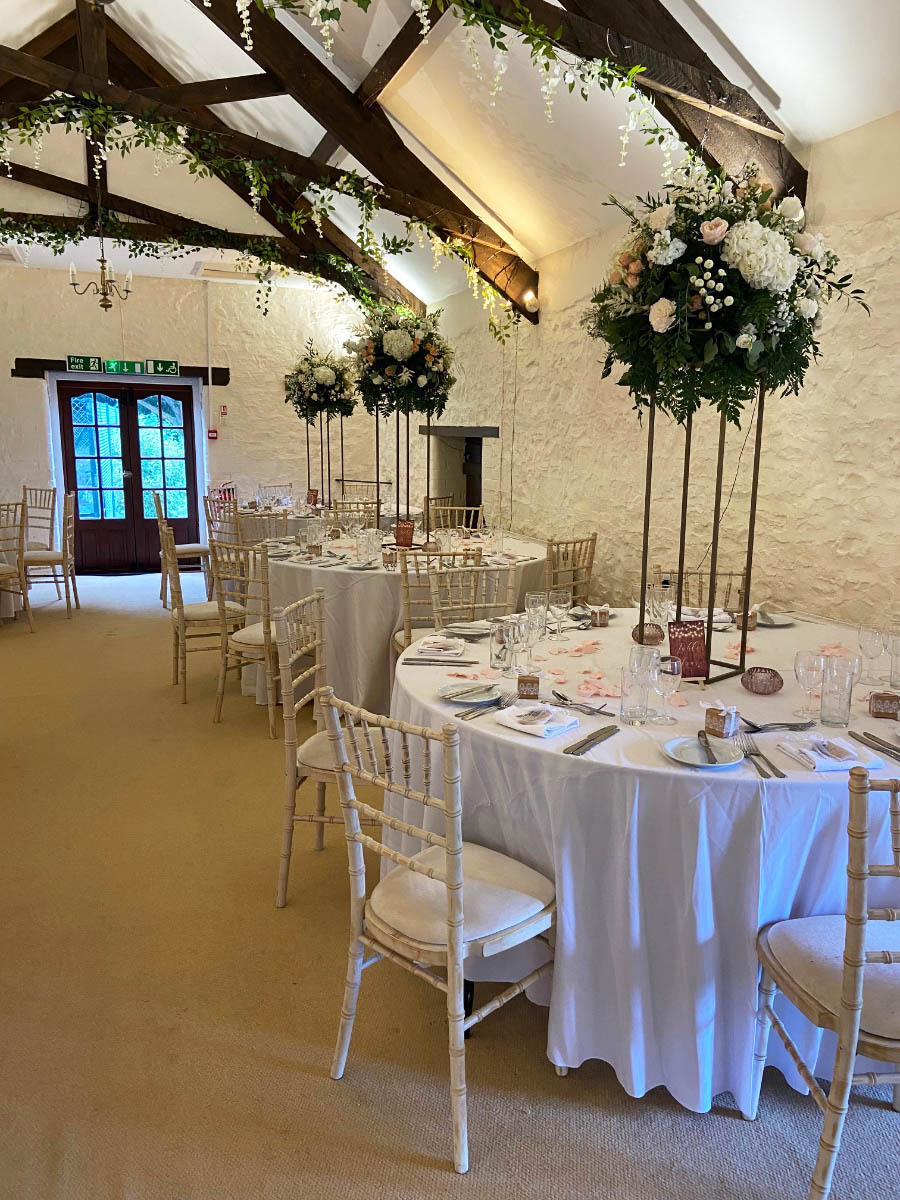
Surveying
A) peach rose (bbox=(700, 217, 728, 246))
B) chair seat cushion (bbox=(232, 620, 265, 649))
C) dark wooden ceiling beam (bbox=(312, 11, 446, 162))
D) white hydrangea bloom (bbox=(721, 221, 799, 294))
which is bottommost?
chair seat cushion (bbox=(232, 620, 265, 649))

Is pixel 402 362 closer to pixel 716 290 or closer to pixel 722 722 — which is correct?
pixel 716 290

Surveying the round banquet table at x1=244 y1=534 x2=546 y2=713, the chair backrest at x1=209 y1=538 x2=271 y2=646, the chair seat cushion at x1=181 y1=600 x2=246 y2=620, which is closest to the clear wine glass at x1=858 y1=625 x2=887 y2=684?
the round banquet table at x1=244 y1=534 x2=546 y2=713

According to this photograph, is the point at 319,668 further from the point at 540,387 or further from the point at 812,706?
the point at 540,387

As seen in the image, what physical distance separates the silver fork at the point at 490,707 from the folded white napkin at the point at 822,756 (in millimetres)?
783

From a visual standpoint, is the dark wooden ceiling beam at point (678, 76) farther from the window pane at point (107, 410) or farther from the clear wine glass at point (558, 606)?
the window pane at point (107, 410)

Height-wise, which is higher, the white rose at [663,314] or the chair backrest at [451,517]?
the white rose at [663,314]

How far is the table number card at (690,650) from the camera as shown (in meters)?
2.79

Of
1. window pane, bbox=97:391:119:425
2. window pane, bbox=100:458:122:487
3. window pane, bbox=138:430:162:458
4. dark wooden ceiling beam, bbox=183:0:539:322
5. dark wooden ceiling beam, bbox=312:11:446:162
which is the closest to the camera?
dark wooden ceiling beam, bbox=312:11:446:162

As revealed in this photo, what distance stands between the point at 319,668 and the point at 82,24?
665cm

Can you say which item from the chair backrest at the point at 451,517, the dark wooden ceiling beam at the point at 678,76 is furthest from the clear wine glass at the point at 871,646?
the chair backrest at the point at 451,517

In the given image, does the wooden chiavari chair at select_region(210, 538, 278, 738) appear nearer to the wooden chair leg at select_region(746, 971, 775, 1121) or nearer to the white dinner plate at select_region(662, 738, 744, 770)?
the white dinner plate at select_region(662, 738, 744, 770)

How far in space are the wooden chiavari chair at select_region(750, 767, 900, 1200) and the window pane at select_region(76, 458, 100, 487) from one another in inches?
417

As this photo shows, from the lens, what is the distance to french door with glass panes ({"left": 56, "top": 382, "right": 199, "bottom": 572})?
10.6 metres

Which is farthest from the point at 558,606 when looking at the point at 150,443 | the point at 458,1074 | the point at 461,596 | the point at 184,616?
the point at 150,443
